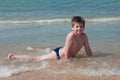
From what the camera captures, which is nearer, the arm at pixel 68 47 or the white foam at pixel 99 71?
the white foam at pixel 99 71

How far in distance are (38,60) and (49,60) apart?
20 cm

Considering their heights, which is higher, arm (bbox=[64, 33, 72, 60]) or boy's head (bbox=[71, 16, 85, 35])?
boy's head (bbox=[71, 16, 85, 35])

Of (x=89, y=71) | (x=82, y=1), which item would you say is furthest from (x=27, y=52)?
(x=82, y=1)

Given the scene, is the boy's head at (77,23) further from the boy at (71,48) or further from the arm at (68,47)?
the arm at (68,47)

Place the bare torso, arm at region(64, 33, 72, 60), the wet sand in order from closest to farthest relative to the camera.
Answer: the wet sand
arm at region(64, 33, 72, 60)
the bare torso

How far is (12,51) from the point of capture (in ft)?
20.3

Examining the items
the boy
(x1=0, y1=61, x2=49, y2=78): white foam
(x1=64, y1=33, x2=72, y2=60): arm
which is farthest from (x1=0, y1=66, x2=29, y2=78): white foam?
(x1=64, y1=33, x2=72, y2=60): arm

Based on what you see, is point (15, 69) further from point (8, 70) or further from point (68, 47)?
point (68, 47)

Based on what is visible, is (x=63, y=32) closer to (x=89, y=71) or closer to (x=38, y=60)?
(x=38, y=60)

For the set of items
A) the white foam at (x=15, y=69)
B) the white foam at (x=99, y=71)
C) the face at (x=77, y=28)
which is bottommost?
the white foam at (x=99, y=71)

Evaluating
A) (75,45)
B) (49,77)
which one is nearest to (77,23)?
(75,45)

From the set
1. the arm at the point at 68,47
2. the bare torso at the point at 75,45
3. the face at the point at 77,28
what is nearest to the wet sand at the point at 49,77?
the arm at the point at 68,47

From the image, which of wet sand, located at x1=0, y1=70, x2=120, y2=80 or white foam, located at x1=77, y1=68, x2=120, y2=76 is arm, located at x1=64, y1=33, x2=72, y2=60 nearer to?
white foam, located at x1=77, y1=68, x2=120, y2=76

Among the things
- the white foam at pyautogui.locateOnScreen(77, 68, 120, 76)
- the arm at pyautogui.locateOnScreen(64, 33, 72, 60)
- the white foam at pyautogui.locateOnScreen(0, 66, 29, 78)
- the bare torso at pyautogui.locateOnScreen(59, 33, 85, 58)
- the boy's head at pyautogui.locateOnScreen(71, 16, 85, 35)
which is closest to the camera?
the white foam at pyautogui.locateOnScreen(77, 68, 120, 76)
